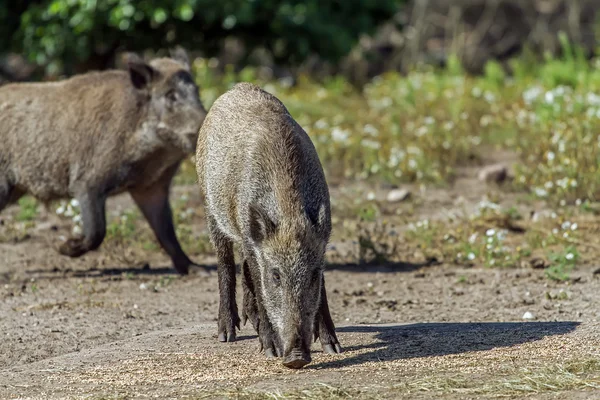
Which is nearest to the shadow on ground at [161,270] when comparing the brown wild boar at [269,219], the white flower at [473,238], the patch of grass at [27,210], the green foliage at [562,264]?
the white flower at [473,238]

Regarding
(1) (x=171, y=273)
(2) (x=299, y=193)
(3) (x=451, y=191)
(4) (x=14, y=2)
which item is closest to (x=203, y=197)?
(2) (x=299, y=193)

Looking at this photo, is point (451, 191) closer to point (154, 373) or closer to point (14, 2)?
point (154, 373)

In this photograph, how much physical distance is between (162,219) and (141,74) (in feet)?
3.87

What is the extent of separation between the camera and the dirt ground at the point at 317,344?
5.34 m

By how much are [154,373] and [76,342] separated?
4.07ft

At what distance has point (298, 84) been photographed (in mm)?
15312

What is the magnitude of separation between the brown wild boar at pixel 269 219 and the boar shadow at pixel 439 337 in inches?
10.4

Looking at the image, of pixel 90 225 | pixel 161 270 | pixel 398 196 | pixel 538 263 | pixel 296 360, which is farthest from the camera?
pixel 398 196

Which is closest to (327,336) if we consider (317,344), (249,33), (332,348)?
(332,348)

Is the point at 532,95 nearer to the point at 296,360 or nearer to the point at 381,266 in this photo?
the point at 381,266

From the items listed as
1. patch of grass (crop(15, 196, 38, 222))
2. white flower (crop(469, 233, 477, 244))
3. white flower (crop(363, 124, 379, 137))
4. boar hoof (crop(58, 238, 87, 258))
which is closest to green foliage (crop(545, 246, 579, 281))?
white flower (crop(469, 233, 477, 244))

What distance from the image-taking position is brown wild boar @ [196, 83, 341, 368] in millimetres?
5625

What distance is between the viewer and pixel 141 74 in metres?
9.01

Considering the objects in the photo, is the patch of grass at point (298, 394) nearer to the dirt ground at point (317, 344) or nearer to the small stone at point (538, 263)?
the dirt ground at point (317, 344)
